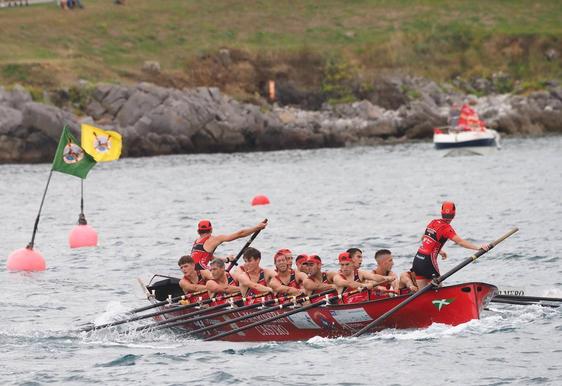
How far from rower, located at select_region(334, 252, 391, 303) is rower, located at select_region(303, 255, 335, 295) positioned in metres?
0.29

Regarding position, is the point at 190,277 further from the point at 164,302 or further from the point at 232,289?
the point at 232,289

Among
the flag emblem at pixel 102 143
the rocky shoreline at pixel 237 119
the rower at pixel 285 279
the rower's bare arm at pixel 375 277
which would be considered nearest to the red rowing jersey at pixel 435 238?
the rower's bare arm at pixel 375 277

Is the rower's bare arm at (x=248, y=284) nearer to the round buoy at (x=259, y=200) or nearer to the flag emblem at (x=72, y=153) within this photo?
the flag emblem at (x=72, y=153)

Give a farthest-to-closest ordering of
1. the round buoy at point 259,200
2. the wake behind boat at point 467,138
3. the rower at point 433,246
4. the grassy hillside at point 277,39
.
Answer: the grassy hillside at point 277,39
the wake behind boat at point 467,138
the round buoy at point 259,200
the rower at point 433,246

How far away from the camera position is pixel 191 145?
80.8 metres

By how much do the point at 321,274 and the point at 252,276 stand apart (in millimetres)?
1390

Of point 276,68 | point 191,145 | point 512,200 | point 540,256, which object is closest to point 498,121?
point 276,68

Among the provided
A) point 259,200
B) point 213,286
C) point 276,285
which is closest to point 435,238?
point 276,285

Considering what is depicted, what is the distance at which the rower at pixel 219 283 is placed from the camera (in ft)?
82.7

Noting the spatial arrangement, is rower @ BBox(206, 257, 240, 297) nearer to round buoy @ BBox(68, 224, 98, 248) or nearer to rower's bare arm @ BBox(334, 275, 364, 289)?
rower's bare arm @ BBox(334, 275, 364, 289)

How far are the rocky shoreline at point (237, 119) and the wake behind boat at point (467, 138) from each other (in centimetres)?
918

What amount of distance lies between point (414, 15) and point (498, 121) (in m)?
26.4

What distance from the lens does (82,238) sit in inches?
1575

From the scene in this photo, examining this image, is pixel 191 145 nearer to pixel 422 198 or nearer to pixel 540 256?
pixel 422 198
